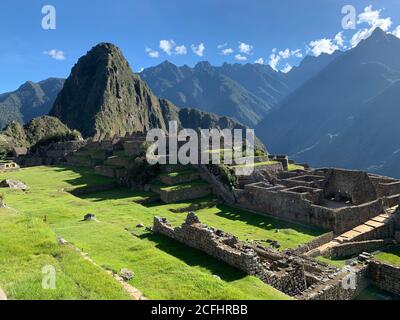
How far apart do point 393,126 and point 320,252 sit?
531ft

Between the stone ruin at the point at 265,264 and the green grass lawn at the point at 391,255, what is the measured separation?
568 centimetres

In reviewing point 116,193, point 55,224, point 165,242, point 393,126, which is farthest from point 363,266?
point 393,126

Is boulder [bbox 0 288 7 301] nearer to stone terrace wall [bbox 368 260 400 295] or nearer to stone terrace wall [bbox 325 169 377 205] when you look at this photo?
stone terrace wall [bbox 368 260 400 295]

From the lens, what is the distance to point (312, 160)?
181 meters

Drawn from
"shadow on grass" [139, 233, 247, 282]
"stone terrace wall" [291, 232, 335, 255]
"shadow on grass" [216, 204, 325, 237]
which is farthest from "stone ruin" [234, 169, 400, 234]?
"shadow on grass" [139, 233, 247, 282]

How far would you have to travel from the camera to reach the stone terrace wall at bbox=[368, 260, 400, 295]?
564 inches

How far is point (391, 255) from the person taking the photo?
19.6 metres

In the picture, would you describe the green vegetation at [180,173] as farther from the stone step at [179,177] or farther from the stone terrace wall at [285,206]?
the stone terrace wall at [285,206]

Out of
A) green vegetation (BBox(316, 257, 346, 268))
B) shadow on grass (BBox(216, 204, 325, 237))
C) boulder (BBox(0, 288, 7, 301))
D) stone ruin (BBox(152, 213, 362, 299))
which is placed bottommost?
green vegetation (BBox(316, 257, 346, 268))

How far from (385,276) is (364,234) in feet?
25.6

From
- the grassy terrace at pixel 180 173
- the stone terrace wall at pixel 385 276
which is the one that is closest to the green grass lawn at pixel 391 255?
the stone terrace wall at pixel 385 276

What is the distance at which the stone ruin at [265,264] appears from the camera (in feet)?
37.4

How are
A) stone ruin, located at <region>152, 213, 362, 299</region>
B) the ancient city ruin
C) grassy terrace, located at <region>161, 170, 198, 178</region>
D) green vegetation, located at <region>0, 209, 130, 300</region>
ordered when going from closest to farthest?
green vegetation, located at <region>0, 209, 130, 300</region> < stone ruin, located at <region>152, 213, 362, 299</region> < the ancient city ruin < grassy terrace, located at <region>161, 170, 198, 178</region>

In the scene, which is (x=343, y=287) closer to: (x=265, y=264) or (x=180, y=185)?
(x=265, y=264)
